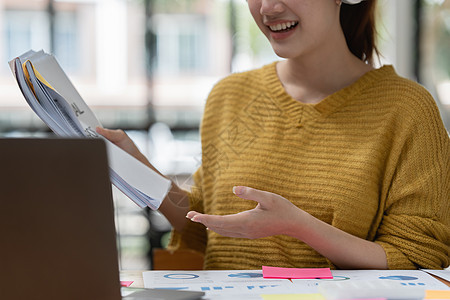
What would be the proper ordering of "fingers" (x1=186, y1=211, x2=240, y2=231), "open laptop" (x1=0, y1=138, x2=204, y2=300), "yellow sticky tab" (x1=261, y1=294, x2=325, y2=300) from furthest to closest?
"fingers" (x1=186, y1=211, x2=240, y2=231), "yellow sticky tab" (x1=261, y1=294, x2=325, y2=300), "open laptop" (x1=0, y1=138, x2=204, y2=300)

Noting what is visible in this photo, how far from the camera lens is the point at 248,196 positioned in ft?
3.29

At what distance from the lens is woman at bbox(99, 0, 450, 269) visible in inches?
48.6

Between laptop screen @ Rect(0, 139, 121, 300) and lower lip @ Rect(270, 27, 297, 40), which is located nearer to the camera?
laptop screen @ Rect(0, 139, 121, 300)

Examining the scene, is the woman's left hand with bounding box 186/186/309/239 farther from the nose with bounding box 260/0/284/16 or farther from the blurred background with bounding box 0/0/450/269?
the blurred background with bounding box 0/0/450/269

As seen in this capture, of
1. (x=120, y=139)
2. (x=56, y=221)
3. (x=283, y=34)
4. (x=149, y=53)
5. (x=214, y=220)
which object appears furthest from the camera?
(x=149, y=53)

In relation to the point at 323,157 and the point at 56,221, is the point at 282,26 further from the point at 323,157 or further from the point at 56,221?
the point at 56,221

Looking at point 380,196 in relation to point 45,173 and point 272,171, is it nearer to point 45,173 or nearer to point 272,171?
point 272,171

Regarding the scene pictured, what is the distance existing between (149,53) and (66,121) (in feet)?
9.25

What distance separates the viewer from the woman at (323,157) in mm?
1233

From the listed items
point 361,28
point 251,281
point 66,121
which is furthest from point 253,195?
point 361,28

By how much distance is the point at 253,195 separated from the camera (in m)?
1.01

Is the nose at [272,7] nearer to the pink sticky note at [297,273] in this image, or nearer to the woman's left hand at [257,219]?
the woman's left hand at [257,219]

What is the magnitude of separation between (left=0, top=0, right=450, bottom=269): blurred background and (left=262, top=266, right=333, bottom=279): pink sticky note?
8.14ft

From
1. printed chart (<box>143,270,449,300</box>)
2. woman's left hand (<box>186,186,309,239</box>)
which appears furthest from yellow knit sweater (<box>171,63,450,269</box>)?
woman's left hand (<box>186,186,309,239</box>)
